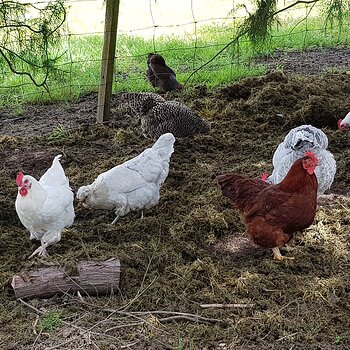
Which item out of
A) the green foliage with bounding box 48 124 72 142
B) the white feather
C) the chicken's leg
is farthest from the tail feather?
the white feather

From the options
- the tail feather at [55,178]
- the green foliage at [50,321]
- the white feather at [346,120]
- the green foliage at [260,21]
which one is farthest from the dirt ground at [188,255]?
the green foliage at [260,21]

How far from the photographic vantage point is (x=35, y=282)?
4.09m

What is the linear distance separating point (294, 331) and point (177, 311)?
78cm

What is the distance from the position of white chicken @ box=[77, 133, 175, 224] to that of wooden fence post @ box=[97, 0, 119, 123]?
2108 millimetres

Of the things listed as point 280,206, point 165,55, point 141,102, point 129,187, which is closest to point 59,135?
point 141,102

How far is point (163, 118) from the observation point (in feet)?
23.2

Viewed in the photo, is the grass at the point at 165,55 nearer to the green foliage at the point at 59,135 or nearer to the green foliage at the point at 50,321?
the green foliage at the point at 59,135

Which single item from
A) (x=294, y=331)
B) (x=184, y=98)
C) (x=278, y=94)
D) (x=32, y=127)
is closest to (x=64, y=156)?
(x=32, y=127)

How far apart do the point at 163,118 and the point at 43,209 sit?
9.04ft

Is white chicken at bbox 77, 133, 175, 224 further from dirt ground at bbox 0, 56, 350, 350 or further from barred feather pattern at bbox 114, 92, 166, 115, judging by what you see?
barred feather pattern at bbox 114, 92, 166, 115

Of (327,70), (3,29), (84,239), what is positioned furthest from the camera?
(327,70)

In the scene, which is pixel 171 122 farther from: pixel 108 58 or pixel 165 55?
pixel 165 55

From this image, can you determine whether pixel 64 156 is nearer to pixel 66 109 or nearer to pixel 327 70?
pixel 66 109

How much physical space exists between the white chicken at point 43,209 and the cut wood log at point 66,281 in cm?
51
